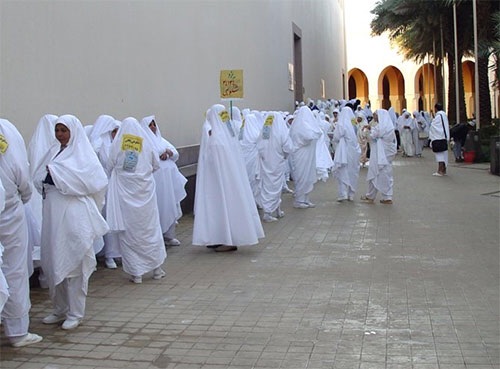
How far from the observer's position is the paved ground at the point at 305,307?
4.81 metres

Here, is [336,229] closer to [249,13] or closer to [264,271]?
[264,271]

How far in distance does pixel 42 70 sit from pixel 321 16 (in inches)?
1286

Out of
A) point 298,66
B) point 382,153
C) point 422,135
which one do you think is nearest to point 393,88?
point 298,66

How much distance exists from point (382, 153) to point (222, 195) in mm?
5001

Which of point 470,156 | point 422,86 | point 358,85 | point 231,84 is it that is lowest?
point 470,156

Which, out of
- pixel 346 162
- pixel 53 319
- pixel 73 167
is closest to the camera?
pixel 73 167

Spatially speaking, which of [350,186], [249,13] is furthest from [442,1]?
[350,186]

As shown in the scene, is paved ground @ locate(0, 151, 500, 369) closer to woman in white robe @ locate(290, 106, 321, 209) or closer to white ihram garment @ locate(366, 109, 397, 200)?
woman in white robe @ locate(290, 106, 321, 209)

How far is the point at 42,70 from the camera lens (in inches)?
320

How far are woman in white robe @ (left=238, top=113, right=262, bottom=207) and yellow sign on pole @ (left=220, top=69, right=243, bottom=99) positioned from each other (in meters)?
1.42

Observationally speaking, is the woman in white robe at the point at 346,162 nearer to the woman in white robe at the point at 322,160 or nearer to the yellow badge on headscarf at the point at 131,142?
the woman in white robe at the point at 322,160

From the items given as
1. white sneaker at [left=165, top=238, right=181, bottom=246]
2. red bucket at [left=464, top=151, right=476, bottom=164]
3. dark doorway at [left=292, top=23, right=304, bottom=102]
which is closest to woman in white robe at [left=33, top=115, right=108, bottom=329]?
white sneaker at [left=165, top=238, right=181, bottom=246]

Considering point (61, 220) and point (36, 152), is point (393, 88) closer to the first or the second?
point (36, 152)

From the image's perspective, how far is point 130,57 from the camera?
35.5ft
